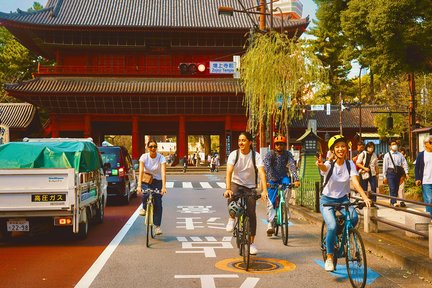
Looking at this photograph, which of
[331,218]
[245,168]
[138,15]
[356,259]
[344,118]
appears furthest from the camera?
[344,118]

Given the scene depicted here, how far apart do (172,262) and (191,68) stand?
111ft

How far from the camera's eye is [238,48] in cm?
4097

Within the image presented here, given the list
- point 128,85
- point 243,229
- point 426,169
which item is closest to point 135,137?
point 128,85

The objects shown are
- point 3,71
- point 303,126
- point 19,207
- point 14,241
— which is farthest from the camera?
point 3,71

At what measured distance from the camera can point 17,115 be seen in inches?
1689

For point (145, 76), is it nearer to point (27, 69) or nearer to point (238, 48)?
point (238, 48)

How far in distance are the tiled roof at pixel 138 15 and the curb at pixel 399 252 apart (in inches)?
1267

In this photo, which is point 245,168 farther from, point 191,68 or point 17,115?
point 17,115

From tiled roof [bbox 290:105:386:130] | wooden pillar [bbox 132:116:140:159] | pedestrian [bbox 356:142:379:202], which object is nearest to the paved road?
pedestrian [bbox 356:142:379:202]

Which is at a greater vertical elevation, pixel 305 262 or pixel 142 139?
pixel 142 139

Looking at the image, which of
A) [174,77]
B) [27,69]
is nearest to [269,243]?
[174,77]

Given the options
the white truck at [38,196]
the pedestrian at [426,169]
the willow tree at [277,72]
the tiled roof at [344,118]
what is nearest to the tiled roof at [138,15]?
the tiled roof at [344,118]

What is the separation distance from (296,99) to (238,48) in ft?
70.1

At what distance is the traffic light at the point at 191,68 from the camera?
4038 cm
